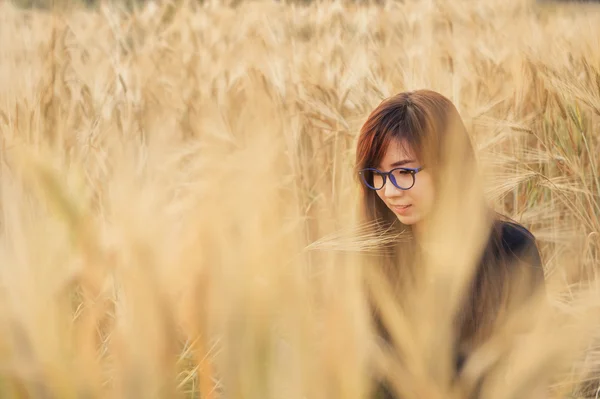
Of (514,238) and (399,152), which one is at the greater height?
(399,152)

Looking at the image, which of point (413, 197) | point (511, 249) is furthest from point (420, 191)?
point (511, 249)

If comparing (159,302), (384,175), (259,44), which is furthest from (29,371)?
(259,44)

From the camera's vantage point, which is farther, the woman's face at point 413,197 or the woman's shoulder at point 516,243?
the woman's shoulder at point 516,243

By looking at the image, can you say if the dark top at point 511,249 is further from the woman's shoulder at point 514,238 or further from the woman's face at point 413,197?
the woman's face at point 413,197

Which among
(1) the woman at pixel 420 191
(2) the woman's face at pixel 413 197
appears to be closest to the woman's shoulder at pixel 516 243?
(1) the woman at pixel 420 191

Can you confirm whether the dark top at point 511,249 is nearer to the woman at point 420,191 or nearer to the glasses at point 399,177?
the woman at point 420,191

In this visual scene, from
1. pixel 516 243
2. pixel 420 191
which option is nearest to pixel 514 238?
pixel 516 243

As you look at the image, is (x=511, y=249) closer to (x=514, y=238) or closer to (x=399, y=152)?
(x=514, y=238)

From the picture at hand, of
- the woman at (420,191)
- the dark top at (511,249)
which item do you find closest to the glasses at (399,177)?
the woman at (420,191)

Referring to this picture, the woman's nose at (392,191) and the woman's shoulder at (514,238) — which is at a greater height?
the woman's nose at (392,191)

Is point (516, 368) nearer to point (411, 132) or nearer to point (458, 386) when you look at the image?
point (458, 386)

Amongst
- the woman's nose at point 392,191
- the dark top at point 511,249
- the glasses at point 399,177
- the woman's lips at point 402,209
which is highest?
the glasses at point 399,177

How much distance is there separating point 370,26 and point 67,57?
1909mm

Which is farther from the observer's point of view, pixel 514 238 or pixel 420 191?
pixel 514 238
